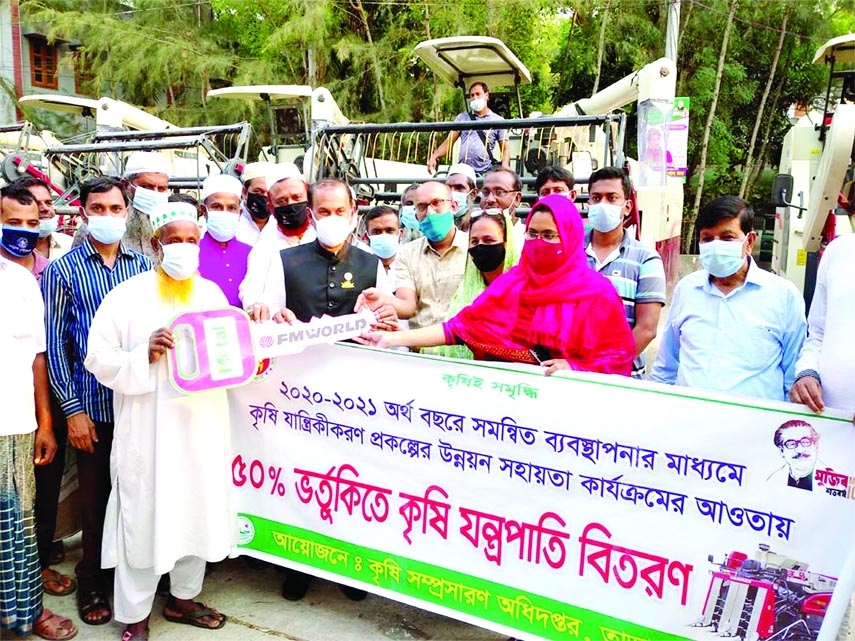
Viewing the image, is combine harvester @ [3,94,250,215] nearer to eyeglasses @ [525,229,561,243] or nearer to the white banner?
the white banner

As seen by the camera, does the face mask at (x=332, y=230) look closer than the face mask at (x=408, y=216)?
Yes

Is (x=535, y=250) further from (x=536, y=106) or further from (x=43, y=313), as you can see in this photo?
(x=536, y=106)

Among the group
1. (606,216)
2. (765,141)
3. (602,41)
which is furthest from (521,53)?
(606,216)

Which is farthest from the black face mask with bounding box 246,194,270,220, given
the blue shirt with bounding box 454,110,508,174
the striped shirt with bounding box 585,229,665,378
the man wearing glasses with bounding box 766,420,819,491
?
the man wearing glasses with bounding box 766,420,819,491

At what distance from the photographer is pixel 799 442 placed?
2.34 metres

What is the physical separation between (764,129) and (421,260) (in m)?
18.2

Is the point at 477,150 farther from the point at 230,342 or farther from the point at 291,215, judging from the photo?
the point at 230,342

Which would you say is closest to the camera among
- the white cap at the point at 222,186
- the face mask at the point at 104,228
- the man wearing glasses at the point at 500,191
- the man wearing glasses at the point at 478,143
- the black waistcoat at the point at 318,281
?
the face mask at the point at 104,228

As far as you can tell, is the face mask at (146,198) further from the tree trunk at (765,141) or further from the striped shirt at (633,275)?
the tree trunk at (765,141)

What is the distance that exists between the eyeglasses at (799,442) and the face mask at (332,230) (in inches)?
77.7

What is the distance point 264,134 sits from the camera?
19.9 metres

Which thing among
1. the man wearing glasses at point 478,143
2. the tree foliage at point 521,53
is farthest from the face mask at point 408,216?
the tree foliage at point 521,53

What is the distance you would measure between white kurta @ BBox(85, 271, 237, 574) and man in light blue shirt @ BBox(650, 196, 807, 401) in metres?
1.96

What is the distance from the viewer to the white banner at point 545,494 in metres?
2.35
